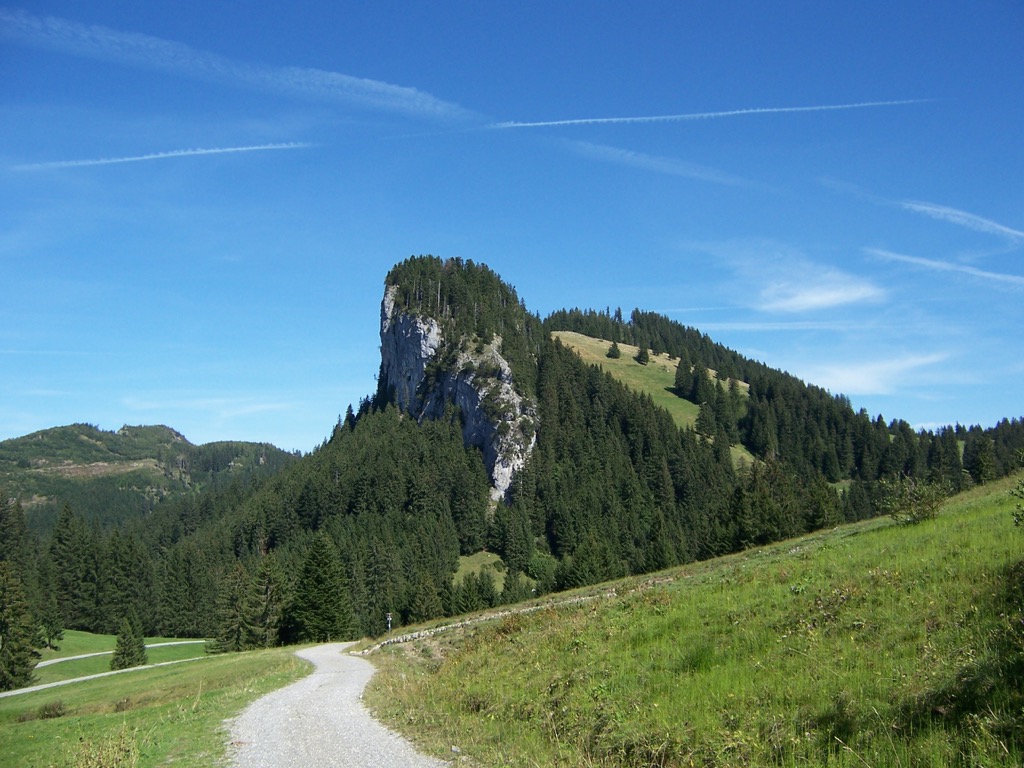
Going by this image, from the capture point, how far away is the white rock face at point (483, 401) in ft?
554

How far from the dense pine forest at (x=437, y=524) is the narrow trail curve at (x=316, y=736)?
47.2m

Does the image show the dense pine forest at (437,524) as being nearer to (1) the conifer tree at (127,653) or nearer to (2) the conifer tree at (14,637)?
(2) the conifer tree at (14,637)

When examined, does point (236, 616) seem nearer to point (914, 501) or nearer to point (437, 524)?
point (437, 524)

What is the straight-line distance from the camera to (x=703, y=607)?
17.0 metres

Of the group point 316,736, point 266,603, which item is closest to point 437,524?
point 266,603

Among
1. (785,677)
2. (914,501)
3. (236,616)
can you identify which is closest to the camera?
(785,677)

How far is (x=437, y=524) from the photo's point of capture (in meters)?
140

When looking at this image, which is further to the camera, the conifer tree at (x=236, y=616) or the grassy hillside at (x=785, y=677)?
the conifer tree at (x=236, y=616)

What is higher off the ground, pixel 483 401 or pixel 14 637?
pixel 483 401

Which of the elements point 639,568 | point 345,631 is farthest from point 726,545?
point 345,631

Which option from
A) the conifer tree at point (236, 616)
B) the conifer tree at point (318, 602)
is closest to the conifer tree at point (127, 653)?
the conifer tree at point (236, 616)

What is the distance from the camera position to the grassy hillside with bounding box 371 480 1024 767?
837 centimetres

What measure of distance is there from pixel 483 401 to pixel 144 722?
517 ft

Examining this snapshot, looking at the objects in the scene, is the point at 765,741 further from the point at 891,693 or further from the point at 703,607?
the point at 703,607
